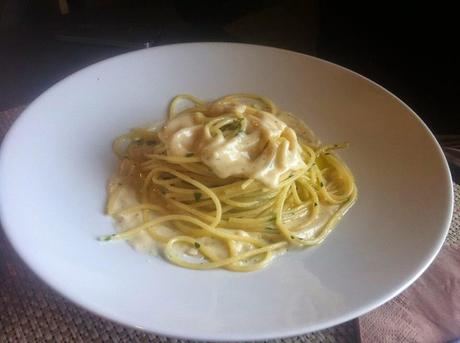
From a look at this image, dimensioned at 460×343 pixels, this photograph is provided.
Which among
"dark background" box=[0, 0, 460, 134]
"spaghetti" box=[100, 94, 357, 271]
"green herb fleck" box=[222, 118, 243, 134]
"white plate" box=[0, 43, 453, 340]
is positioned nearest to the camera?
"white plate" box=[0, 43, 453, 340]

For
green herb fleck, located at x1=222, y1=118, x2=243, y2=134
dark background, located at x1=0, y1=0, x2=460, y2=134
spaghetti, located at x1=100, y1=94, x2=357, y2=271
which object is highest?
green herb fleck, located at x1=222, y1=118, x2=243, y2=134

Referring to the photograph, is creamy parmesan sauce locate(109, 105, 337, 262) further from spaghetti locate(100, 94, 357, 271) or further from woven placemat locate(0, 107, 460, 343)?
woven placemat locate(0, 107, 460, 343)

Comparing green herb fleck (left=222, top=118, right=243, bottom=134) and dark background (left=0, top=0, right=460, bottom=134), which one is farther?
dark background (left=0, top=0, right=460, bottom=134)

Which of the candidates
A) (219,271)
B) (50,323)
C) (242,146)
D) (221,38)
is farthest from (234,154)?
(221,38)

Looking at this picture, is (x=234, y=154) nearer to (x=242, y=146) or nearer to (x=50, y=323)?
(x=242, y=146)

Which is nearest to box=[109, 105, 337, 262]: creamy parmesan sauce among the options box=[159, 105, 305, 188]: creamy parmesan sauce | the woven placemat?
box=[159, 105, 305, 188]: creamy parmesan sauce

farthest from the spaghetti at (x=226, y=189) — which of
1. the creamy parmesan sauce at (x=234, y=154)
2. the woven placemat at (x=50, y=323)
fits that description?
the woven placemat at (x=50, y=323)
